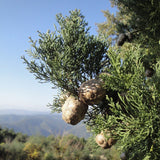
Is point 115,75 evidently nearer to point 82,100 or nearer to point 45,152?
point 82,100

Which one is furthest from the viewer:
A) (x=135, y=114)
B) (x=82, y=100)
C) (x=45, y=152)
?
(x=45, y=152)

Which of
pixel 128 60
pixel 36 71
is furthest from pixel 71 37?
pixel 128 60

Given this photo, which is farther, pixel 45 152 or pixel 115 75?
pixel 45 152

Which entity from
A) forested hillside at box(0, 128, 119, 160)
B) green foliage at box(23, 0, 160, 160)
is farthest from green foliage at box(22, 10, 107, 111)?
forested hillside at box(0, 128, 119, 160)

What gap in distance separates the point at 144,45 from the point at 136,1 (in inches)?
62.3

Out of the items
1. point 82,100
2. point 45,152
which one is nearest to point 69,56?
point 82,100

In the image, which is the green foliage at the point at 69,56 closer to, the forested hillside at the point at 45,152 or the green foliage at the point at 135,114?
the green foliage at the point at 135,114

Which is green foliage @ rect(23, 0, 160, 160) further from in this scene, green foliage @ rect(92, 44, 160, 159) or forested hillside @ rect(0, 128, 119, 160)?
forested hillside @ rect(0, 128, 119, 160)

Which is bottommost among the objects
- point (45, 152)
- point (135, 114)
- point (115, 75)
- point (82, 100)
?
point (45, 152)

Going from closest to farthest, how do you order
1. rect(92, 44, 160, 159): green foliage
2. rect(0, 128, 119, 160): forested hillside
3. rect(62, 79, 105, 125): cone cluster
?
rect(92, 44, 160, 159): green foliage → rect(62, 79, 105, 125): cone cluster → rect(0, 128, 119, 160): forested hillside

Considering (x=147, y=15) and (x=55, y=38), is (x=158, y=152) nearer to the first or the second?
(x=55, y=38)

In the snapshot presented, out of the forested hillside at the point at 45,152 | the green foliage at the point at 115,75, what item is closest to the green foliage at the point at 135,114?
the green foliage at the point at 115,75

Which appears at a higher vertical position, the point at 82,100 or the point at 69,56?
the point at 69,56

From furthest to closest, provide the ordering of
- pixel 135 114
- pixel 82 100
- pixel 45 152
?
pixel 45 152, pixel 82 100, pixel 135 114
